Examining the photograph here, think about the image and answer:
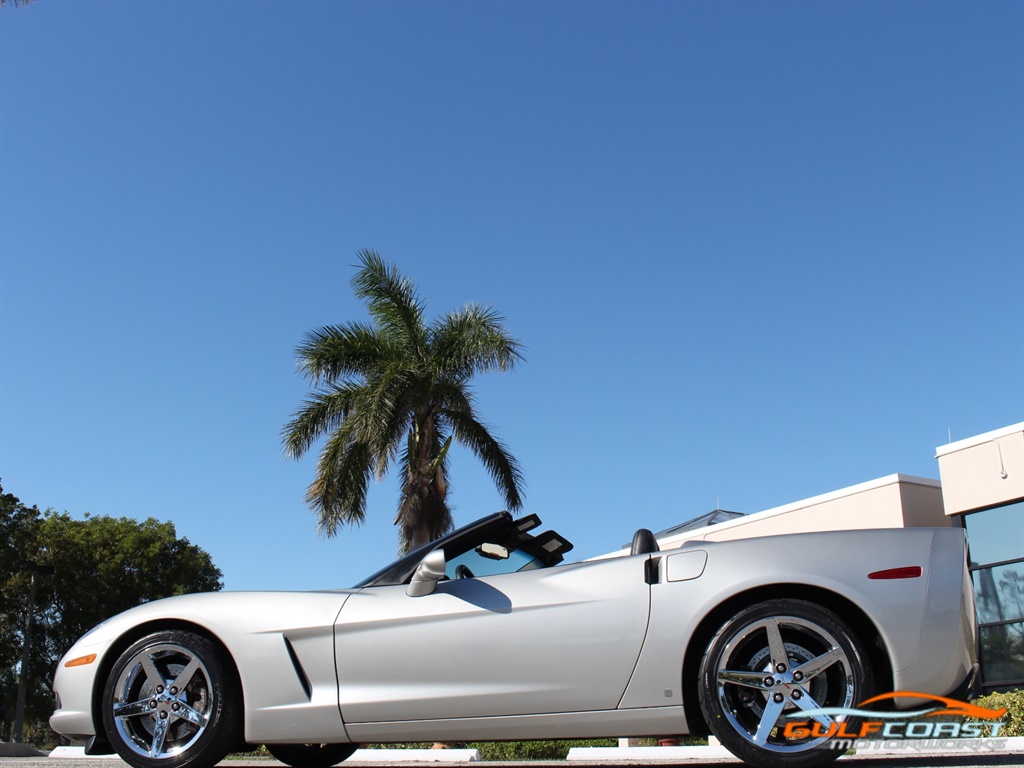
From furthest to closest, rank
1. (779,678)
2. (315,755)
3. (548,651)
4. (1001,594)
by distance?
(1001,594) → (315,755) → (548,651) → (779,678)

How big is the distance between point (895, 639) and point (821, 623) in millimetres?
274

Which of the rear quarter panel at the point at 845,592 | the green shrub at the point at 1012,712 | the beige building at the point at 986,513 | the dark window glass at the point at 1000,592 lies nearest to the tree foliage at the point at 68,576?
the beige building at the point at 986,513

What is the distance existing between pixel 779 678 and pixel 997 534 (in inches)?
640

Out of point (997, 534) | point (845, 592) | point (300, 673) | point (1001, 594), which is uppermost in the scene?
point (997, 534)

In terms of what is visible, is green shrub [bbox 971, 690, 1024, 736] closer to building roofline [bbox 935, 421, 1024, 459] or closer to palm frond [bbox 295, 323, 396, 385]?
building roofline [bbox 935, 421, 1024, 459]

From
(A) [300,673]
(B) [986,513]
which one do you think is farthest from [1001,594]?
(A) [300,673]

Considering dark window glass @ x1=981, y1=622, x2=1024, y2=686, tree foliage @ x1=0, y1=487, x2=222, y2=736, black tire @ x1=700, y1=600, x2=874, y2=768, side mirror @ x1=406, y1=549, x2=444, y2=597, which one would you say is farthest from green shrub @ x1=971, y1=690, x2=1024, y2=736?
tree foliage @ x1=0, y1=487, x2=222, y2=736

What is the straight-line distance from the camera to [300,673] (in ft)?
13.0

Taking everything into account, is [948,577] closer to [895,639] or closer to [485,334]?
[895,639]

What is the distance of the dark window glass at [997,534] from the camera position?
56.3 feet

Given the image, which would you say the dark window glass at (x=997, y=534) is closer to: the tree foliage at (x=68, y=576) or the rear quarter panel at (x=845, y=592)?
the rear quarter panel at (x=845, y=592)

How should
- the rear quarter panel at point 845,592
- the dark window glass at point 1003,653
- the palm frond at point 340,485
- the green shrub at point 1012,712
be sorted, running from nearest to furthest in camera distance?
1. the rear quarter panel at point 845,592
2. the green shrub at point 1012,712
3. the dark window glass at point 1003,653
4. the palm frond at point 340,485

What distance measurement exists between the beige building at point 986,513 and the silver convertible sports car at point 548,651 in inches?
495

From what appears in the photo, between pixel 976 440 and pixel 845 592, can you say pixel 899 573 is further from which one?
pixel 976 440
